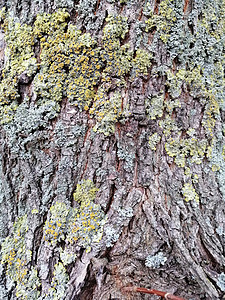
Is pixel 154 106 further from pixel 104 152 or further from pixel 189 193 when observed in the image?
pixel 189 193

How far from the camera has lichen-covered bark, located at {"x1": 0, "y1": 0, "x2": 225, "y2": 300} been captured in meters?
1.14

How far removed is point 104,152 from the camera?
3.92 feet

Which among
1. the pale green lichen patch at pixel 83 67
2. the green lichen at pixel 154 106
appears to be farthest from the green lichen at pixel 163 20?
the green lichen at pixel 154 106

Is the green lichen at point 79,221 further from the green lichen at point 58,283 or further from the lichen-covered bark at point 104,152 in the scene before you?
the green lichen at point 58,283

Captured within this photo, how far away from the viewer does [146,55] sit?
1221mm

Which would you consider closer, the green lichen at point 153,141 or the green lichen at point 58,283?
the green lichen at point 58,283

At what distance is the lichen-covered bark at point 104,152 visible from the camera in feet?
3.75

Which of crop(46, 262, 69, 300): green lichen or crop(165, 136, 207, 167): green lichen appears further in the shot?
crop(165, 136, 207, 167): green lichen

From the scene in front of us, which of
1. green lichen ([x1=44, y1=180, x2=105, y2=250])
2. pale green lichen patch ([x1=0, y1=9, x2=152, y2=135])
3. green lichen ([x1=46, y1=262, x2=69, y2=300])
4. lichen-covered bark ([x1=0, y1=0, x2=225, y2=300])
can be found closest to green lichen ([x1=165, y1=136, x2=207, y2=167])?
lichen-covered bark ([x1=0, y1=0, x2=225, y2=300])

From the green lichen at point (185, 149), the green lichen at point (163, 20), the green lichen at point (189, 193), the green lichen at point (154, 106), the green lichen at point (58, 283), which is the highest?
the green lichen at point (163, 20)

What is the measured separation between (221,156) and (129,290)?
0.79 meters

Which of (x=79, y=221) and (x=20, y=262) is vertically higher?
(x=79, y=221)

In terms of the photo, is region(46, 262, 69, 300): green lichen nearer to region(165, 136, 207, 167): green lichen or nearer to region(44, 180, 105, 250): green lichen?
region(44, 180, 105, 250): green lichen

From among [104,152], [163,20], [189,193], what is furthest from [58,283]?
[163,20]
